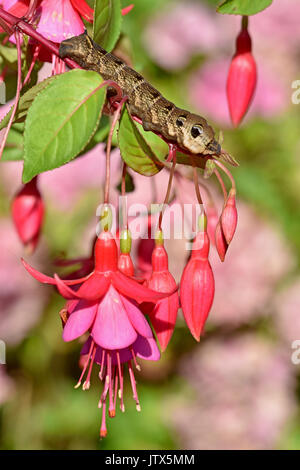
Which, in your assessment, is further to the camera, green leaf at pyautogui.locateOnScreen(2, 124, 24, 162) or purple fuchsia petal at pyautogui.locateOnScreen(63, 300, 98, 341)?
green leaf at pyautogui.locateOnScreen(2, 124, 24, 162)

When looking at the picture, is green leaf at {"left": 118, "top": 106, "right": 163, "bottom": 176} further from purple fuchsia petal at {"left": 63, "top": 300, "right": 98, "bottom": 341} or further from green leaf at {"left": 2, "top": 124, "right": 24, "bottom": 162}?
green leaf at {"left": 2, "top": 124, "right": 24, "bottom": 162}

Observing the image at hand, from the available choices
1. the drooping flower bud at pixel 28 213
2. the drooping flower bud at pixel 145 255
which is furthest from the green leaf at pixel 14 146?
the drooping flower bud at pixel 145 255

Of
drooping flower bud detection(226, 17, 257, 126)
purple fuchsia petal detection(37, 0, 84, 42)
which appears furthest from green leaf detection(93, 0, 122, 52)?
drooping flower bud detection(226, 17, 257, 126)

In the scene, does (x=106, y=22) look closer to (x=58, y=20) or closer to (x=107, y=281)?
(x=58, y=20)

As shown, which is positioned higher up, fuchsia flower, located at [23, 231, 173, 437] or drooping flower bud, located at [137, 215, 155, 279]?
drooping flower bud, located at [137, 215, 155, 279]

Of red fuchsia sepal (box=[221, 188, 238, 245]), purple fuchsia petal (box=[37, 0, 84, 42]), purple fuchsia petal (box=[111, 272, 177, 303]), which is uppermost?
purple fuchsia petal (box=[37, 0, 84, 42])

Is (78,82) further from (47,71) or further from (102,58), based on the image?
(47,71)

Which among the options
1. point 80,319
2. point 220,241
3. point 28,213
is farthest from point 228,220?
point 28,213
